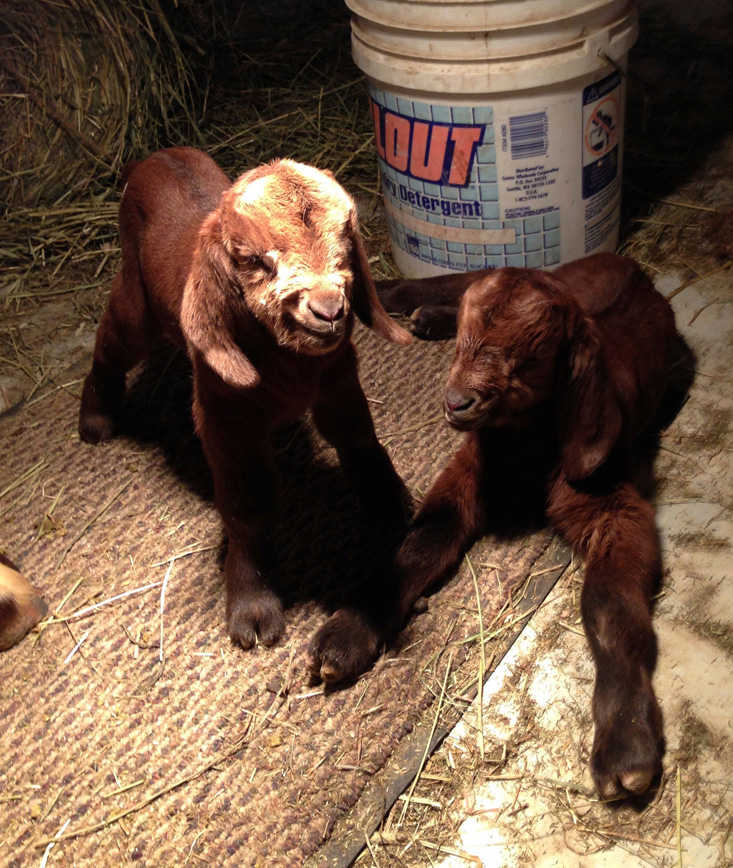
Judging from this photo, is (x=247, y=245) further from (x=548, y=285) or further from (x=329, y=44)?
(x=329, y=44)

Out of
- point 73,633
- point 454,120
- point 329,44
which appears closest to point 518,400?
point 454,120

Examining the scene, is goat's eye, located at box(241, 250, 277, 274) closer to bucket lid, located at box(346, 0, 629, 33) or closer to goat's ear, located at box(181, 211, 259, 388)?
goat's ear, located at box(181, 211, 259, 388)

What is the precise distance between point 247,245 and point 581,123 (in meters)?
1.51

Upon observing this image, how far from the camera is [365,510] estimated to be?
A: 8.64 ft

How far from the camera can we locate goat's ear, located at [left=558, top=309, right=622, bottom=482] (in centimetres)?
→ 219

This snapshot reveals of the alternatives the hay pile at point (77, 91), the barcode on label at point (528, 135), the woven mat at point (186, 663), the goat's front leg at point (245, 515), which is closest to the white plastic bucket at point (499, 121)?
the barcode on label at point (528, 135)

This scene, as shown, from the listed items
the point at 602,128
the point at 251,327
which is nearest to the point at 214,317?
the point at 251,327

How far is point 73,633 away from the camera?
2496 millimetres

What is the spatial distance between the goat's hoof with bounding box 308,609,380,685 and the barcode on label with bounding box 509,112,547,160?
152 centimetres

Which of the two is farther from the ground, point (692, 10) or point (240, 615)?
point (692, 10)

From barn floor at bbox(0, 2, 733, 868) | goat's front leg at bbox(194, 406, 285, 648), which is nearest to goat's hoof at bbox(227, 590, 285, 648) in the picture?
goat's front leg at bbox(194, 406, 285, 648)

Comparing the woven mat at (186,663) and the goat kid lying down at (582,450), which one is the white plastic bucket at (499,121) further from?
the woven mat at (186,663)

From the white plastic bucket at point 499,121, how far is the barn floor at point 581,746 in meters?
0.74

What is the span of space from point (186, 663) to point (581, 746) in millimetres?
1026
